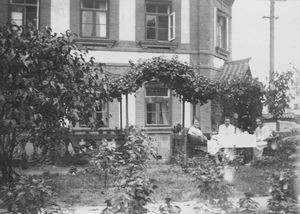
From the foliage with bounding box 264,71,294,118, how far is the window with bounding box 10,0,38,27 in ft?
29.5

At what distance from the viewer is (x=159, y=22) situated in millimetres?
18750

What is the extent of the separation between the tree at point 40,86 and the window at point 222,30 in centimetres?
1270

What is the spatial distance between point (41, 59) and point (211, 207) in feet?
12.2

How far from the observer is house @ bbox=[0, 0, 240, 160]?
17.4m

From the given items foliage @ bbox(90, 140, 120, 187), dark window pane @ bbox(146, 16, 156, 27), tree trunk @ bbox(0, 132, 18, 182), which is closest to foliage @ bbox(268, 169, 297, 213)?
foliage @ bbox(90, 140, 120, 187)

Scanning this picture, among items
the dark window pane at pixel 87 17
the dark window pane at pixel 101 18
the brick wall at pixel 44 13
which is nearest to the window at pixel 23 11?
the brick wall at pixel 44 13

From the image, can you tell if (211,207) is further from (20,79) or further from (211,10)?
(211,10)

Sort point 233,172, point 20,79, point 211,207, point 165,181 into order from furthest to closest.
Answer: point 233,172 → point 165,181 → point 20,79 → point 211,207

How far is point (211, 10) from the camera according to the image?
19219 millimetres

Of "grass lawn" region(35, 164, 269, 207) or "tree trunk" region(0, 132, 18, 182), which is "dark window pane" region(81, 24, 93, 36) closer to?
"grass lawn" region(35, 164, 269, 207)

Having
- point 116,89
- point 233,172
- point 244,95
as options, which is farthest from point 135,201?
point 244,95

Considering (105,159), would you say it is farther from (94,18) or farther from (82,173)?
(94,18)

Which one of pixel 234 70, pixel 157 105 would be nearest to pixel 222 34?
pixel 234 70

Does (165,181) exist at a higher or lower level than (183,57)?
lower
